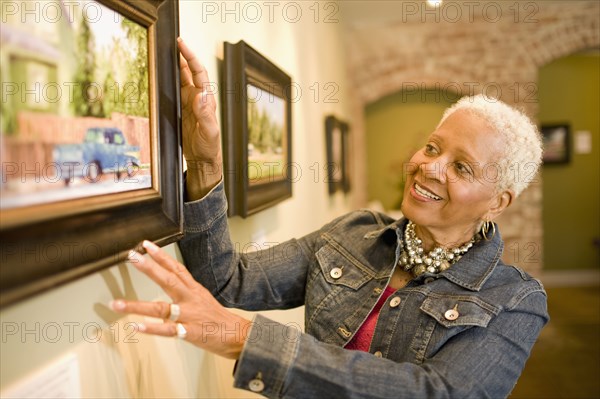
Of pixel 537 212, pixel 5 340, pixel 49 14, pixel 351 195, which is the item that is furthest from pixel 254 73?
pixel 537 212

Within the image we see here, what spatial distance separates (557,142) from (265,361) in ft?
20.8

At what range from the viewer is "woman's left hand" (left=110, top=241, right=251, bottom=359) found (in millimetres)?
866

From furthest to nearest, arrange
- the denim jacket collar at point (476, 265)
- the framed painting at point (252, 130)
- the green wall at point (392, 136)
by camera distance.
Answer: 1. the green wall at point (392, 136)
2. the framed painting at point (252, 130)
3. the denim jacket collar at point (476, 265)

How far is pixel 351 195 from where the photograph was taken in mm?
5621

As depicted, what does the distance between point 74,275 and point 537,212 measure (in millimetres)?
5657

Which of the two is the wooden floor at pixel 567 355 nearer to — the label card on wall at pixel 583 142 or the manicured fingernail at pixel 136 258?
the label card on wall at pixel 583 142

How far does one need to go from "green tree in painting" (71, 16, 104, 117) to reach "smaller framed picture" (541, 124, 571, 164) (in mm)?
6402

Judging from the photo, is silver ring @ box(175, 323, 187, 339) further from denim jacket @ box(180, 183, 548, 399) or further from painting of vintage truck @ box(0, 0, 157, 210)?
painting of vintage truck @ box(0, 0, 157, 210)

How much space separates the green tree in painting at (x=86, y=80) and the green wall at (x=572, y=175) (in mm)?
6464

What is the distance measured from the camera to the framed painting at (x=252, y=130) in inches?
62.2

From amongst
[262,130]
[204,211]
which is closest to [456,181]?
[204,211]

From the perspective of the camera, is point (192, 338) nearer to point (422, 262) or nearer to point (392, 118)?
point (422, 262)

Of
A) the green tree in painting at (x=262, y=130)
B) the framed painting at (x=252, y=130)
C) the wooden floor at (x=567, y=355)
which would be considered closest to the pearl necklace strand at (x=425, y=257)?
the framed painting at (x=252, y=130)

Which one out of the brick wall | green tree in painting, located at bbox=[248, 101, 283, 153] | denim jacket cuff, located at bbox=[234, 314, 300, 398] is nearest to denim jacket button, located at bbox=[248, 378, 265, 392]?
denim jacket cuff, located at bbox=[234, 314, 300, 398]
